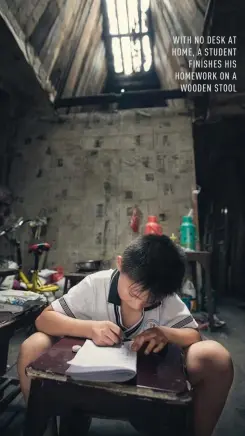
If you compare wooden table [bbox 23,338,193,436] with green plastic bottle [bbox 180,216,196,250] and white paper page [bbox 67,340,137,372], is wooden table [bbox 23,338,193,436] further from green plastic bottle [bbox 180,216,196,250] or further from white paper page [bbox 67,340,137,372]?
green plastic bottle [bbox 180,216,196,250]

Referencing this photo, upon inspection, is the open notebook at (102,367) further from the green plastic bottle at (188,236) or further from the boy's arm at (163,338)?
the green plastic bottle at (188,236)

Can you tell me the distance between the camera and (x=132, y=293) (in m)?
0.86

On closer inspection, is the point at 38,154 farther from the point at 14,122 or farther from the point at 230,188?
the point at 230,188

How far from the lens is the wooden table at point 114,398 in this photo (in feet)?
1.88

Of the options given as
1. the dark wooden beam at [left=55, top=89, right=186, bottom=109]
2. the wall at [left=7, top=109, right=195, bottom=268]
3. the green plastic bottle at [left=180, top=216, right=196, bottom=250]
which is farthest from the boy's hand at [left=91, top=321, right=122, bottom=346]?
the dark wooden beam at [left=55, top=89, right=186, bottom=109]

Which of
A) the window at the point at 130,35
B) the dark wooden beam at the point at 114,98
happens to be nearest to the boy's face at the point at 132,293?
the dark wooden beam at the point at 114,98

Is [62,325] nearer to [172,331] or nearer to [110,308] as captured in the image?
[110,308]

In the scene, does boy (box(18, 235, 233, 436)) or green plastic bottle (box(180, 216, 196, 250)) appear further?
green plastic bottle (box(180, 216, 196, 250))

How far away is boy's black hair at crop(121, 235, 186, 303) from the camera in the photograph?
0.83 m

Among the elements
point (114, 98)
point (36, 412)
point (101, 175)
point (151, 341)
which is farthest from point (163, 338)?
point (114, 98)

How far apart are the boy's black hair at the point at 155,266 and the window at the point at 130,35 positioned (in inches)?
173

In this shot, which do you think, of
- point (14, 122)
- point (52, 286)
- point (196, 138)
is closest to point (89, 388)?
point (52, 286)

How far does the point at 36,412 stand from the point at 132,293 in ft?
1.25

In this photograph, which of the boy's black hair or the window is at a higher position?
the window
